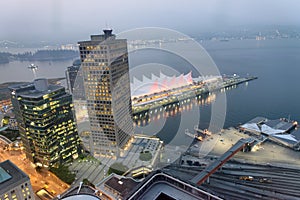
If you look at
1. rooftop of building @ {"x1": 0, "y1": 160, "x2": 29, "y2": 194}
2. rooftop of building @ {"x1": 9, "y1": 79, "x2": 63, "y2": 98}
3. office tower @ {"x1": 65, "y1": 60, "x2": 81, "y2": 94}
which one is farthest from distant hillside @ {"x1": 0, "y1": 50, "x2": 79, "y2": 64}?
rooftop of building @ {"x1": 0, "y1": 160, "x2": 29, "y2": 194}

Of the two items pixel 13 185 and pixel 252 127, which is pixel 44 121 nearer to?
pixel 13 185

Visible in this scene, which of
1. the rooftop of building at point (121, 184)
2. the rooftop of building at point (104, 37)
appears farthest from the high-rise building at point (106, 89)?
the rooftop of building at point (121, 184)

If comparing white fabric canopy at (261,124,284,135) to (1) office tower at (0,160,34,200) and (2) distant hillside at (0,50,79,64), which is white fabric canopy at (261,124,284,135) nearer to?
(1) office tower at (0,160,34,200)

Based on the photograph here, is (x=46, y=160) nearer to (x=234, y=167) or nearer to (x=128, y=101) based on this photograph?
(x=128, y=101)

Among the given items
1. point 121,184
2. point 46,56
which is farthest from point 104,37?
point 46,56

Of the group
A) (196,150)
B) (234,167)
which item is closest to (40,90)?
(196,150)
